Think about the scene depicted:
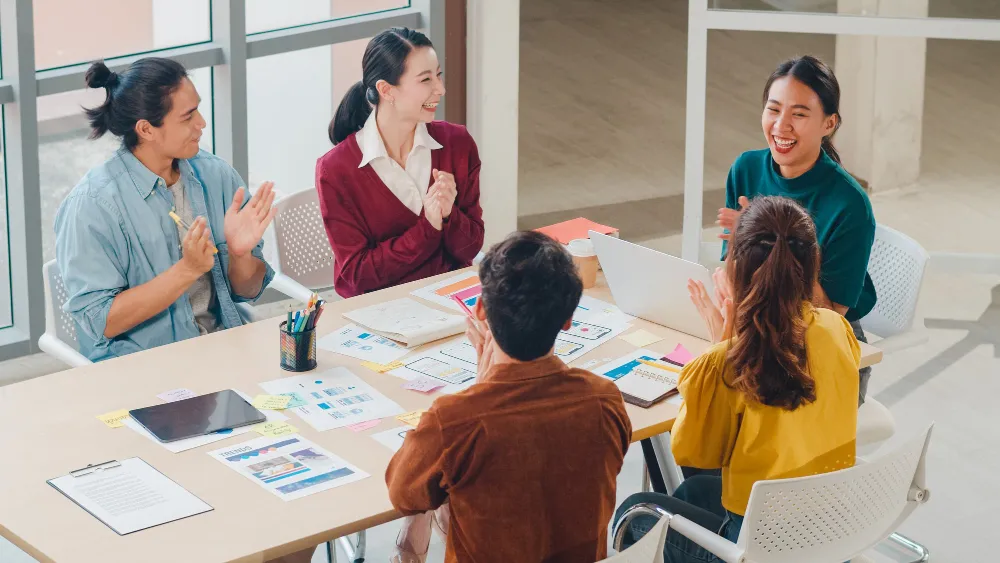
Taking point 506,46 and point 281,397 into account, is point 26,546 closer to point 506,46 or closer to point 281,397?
point 281,397

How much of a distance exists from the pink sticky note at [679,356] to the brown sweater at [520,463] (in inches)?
33.5

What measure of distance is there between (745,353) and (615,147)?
4874mm

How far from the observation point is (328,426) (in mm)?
2662

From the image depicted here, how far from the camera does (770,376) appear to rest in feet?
7.91

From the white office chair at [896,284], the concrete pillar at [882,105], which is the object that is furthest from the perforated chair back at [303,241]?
the concrete pillar at [882,105]

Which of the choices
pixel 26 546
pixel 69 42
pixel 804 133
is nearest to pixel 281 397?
Result: pixel 26 546

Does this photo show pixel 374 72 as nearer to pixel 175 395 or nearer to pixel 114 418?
pixel 175 395

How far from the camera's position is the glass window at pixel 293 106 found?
505 centimetres

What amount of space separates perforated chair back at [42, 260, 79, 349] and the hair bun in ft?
1.59

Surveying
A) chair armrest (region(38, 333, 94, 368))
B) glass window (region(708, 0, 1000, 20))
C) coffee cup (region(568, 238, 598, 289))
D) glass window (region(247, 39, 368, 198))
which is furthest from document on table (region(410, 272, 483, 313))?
glass window (region(708, 0, 1000, 20))

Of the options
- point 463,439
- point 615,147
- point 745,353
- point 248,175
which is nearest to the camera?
point 463,439

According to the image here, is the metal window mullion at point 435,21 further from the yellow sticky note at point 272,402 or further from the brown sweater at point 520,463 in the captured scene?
the brown sweater at point 520,463

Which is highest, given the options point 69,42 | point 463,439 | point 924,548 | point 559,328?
point 69,42

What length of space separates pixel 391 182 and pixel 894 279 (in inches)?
58.6
